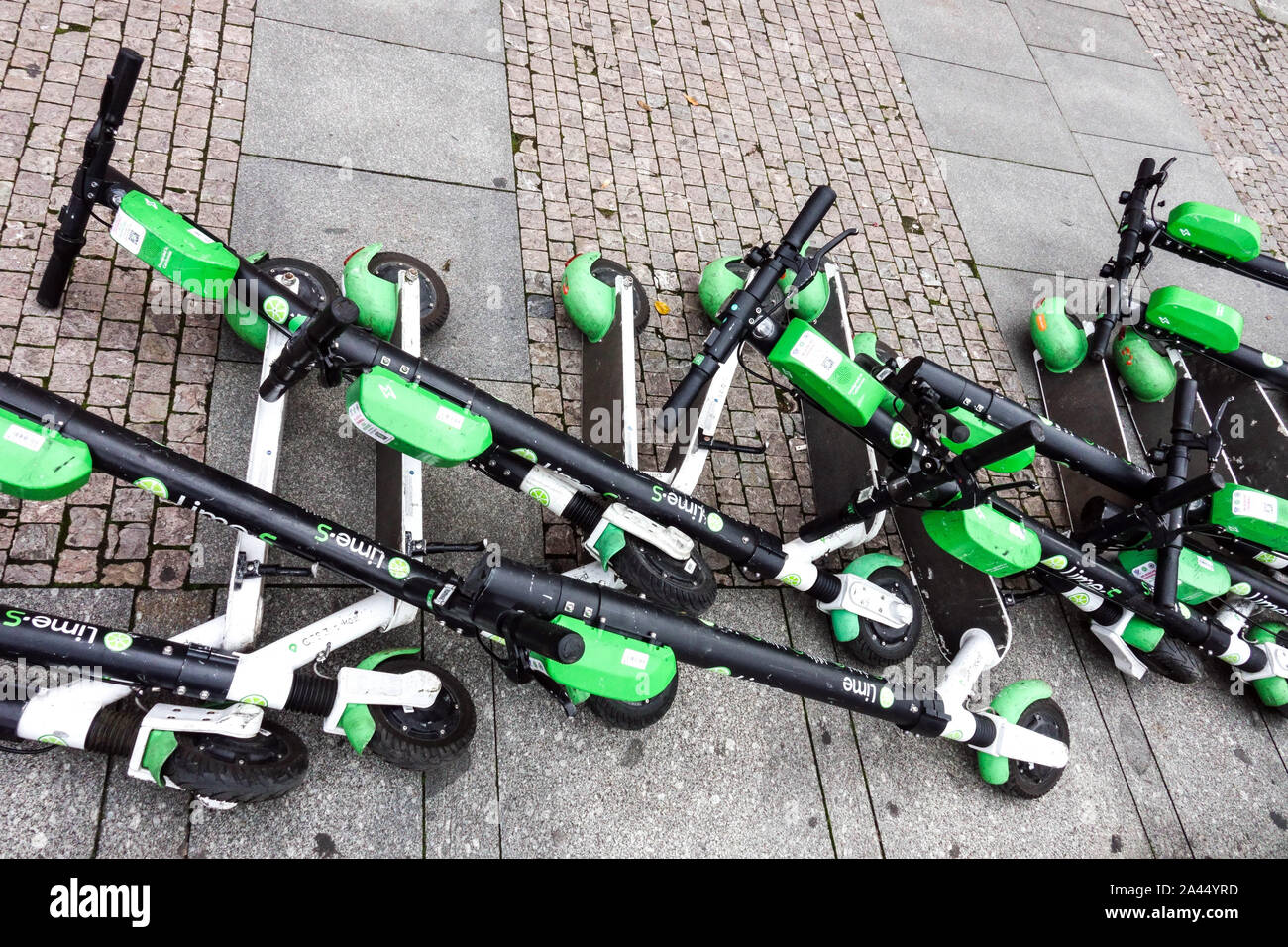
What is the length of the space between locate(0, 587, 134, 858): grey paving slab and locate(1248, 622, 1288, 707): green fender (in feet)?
18.5

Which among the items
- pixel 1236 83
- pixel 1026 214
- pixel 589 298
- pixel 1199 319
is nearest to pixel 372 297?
pixel 589 298

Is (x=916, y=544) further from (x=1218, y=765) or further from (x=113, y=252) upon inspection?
(x=113, y=252)

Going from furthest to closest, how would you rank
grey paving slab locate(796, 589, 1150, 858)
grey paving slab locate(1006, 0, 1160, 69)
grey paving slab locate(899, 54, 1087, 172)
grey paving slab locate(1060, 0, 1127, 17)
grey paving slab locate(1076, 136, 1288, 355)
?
grey paving slab locate(1060, 0, 1127, 17)
grey paving slab locate(1006, 0, 1160, 69)
grey paving slab locate(899, 54, 1087, 172)
grey paving slab locate(1076, 136, 1288, 355)
grey paving slab locate(796, 589, 1150, 858)

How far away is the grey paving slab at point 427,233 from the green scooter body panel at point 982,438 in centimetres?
230

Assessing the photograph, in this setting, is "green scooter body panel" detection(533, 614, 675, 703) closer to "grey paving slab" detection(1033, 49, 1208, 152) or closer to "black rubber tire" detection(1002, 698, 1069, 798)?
"black rubber tire" detection(1002, 698, 1069, 798)

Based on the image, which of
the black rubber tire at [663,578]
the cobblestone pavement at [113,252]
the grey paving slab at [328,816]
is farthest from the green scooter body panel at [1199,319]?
the cobblestone pavement at [113,252]

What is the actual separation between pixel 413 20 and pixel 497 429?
14.1ft

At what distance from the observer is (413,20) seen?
6.18m

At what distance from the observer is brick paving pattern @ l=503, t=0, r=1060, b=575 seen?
4.99 m

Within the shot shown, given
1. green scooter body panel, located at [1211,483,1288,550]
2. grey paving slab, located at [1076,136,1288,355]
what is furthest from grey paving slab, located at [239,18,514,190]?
grey paving slab, located at [1076,136,1288,355]

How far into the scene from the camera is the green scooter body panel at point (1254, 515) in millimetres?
4039

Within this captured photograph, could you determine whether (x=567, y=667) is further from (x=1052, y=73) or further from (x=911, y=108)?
(x=1052, y=73)
